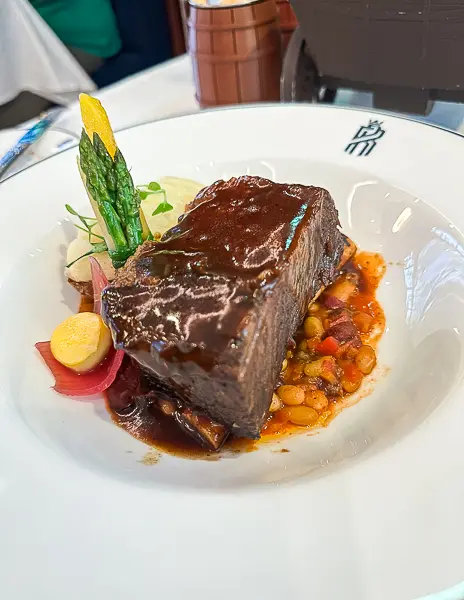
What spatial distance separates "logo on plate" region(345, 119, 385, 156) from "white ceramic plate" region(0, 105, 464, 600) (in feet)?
0.03

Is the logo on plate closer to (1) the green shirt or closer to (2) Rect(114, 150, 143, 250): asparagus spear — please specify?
(2) Rect(114, 150, 143, 250): asparagus spear

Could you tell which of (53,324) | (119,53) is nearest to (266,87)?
(53,324)

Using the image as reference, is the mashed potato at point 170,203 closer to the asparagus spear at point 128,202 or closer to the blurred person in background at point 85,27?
the asparagus spear at point 128,202

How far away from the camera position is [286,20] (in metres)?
3.33

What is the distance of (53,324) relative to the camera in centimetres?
252

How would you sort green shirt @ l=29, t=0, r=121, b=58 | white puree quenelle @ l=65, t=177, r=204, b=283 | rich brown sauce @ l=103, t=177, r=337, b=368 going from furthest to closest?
1. green shirt @ l=29, t=0, r=121, b=58
2. white puree quenelle @ l=65, t=177, r=204, b=283
3. rich brown sauce @ l=103, t=177, r=337, b=368

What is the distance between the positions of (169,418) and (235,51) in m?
2.17

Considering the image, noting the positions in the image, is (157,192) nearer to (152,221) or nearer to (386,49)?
(152,221)

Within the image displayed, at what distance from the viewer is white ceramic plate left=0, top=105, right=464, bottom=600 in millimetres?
1307

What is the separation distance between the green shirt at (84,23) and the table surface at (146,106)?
2.73 meters

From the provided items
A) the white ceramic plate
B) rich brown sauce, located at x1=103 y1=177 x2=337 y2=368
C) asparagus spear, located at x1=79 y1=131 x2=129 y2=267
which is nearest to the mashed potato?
the white ceramic plate

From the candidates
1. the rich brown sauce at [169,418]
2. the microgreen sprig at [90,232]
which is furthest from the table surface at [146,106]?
the rich brown sauce at [169,418]

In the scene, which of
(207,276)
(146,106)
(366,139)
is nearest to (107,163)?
(207,276)

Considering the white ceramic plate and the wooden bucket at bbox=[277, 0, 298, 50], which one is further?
the wooden bucket at bbox=[277, 0, 298, 50]
